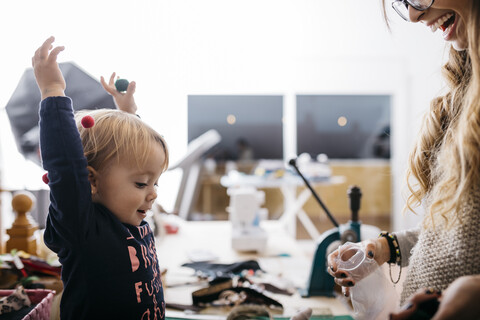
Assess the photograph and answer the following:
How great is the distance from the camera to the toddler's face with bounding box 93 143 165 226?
0.72 metres

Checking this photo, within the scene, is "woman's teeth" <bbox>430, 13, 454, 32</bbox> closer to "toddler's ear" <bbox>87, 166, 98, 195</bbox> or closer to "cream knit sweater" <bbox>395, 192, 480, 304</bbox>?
"cream knit sweater" <bbox>395, 192, 480, 304</bbox>

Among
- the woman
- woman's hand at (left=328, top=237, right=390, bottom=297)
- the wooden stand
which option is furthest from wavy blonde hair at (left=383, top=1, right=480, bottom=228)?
the wooden stand


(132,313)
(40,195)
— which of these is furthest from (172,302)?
(40,195)

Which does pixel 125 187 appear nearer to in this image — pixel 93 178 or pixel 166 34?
pixel 93 178

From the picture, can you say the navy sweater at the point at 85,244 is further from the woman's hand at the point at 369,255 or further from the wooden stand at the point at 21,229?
the wooden stand at the point at 21,229

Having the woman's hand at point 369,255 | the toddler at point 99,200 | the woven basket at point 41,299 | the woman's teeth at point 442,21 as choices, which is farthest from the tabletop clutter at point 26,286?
the woman's teeth at point 442,21

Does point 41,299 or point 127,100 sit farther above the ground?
point 127,100

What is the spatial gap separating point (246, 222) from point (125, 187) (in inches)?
41.1

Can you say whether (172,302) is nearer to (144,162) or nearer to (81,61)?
(144,162)

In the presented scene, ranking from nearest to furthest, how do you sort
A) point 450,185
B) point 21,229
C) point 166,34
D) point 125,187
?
point 450,185 < point 125,187 < point 21,229 < point 166,34

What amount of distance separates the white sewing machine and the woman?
2.88 ft

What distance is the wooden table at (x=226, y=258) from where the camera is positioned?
1.09 metres

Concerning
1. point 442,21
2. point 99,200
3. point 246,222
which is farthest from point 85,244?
point 246,222

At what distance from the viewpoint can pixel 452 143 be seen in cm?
62
